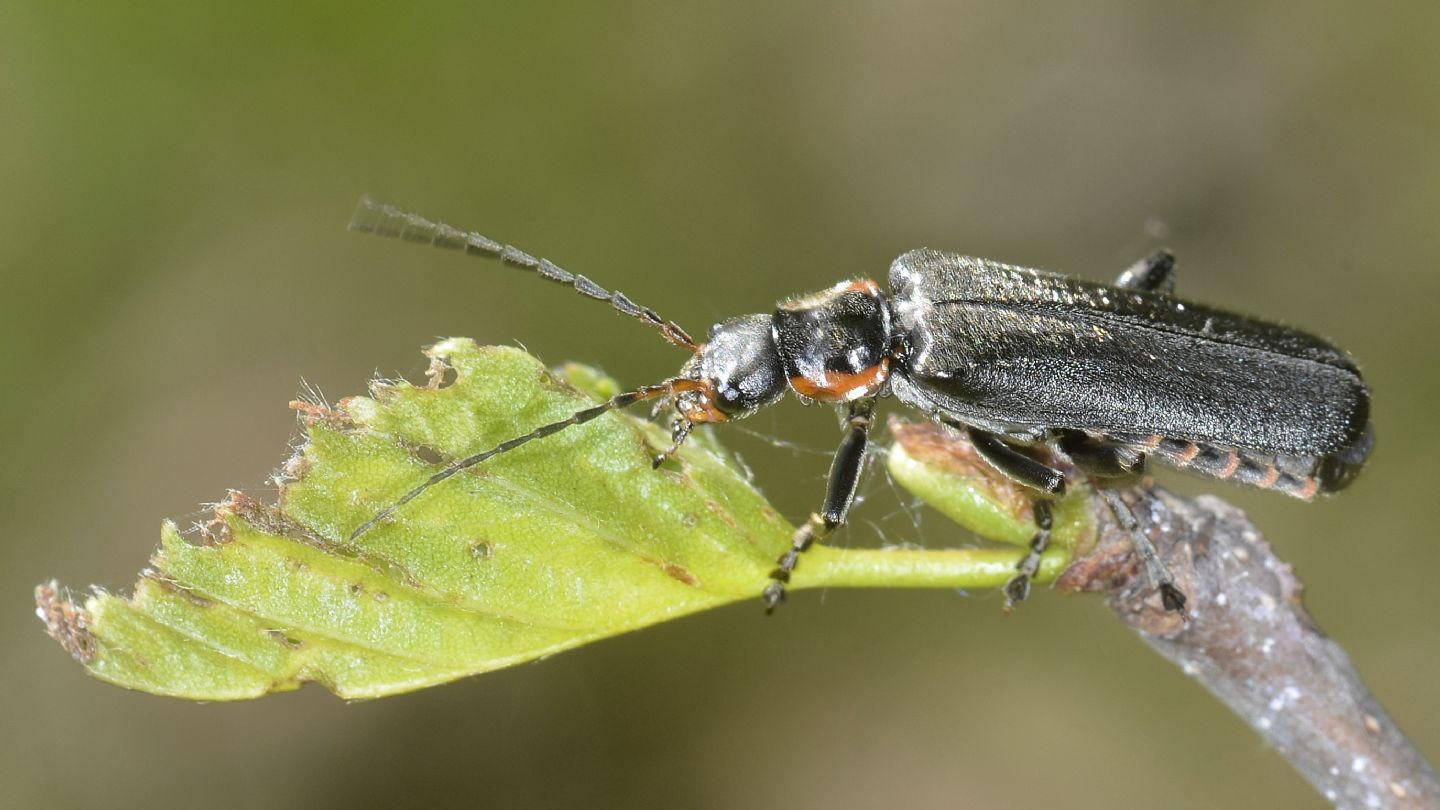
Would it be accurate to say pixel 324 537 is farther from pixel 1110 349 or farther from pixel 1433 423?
pixel 1433 423

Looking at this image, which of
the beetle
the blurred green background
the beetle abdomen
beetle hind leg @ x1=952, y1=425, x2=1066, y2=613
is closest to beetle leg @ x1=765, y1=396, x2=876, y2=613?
the beetle

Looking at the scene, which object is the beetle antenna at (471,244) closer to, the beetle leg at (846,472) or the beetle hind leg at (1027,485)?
the beetle leg at (846,472)

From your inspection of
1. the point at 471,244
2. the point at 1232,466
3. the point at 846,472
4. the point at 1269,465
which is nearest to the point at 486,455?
the point at 471,244

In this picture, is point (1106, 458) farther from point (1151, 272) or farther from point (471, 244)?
point (471, 244)

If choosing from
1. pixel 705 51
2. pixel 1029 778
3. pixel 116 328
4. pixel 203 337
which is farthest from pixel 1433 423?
pixel 116 328

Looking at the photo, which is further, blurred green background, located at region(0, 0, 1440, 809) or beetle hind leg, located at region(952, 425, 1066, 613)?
blurred green background, located at region(0, 0, 1440, 809)

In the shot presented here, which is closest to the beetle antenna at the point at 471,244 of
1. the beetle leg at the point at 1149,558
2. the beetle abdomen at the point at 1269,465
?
the beetle leg at the point at 1149,558

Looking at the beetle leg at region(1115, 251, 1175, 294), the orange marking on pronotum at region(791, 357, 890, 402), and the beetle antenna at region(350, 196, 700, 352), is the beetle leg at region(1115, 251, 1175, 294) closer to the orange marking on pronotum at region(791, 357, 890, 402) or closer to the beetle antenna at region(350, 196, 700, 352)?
the orange marking on pronotum at region(791, 357, 890, 402)

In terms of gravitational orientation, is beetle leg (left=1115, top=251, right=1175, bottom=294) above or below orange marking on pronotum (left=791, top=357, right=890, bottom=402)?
above
